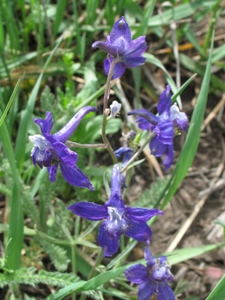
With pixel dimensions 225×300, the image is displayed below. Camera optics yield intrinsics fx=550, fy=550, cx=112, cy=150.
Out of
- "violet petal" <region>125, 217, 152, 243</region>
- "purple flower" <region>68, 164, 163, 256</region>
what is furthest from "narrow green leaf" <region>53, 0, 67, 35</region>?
"violet petal" <region>125, 217, 152, 243</region>

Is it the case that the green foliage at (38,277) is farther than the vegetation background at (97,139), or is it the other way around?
the vegetation background at (97,139)

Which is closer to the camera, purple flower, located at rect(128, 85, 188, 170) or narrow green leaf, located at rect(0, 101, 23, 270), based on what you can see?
purple flower, located at rect(128, 85, 188, 170)

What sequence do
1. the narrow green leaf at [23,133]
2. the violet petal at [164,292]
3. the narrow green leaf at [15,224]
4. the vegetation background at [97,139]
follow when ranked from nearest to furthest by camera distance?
the narrow green leaf at [15,224]
the violet petal at [164,292]
the vegetation background at [97,139]
the narrow green leaf at [23,133]

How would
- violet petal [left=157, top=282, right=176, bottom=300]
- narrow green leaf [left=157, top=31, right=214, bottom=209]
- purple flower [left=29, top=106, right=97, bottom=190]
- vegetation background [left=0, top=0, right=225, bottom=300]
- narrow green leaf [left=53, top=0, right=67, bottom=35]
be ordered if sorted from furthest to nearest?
narrow green leaf [left=53, top=0, right=67, bottom=35] → vegetation background [left=0, top=0, right=225, bottom=300] → narrow green leaf [left=157, top=31, right=214, bottom=209] → violet petal [left=157, top=282, right=176, bottom=300] → purple flower [left=29, top=106, right=97, bottom=190]

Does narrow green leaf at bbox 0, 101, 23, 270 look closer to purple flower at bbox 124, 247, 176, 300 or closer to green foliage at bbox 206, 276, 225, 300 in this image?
purple flower at bbox 124, 247, 176, 300

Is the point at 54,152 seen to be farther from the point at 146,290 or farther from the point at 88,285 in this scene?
the point at 146,290

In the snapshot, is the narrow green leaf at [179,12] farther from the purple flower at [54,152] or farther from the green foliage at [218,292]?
the green foliage at [218,292]

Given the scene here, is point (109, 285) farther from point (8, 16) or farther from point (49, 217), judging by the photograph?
point (8, 16)

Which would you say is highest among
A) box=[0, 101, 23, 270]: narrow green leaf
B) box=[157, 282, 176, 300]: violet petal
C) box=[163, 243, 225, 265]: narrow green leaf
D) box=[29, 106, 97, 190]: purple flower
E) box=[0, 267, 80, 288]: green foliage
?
box=[29, 106, 97, 190]: purple flower

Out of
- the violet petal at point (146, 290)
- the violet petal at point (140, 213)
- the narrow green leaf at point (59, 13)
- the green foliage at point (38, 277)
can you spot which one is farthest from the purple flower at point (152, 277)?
the narrow green leaf at point (59, 13)
